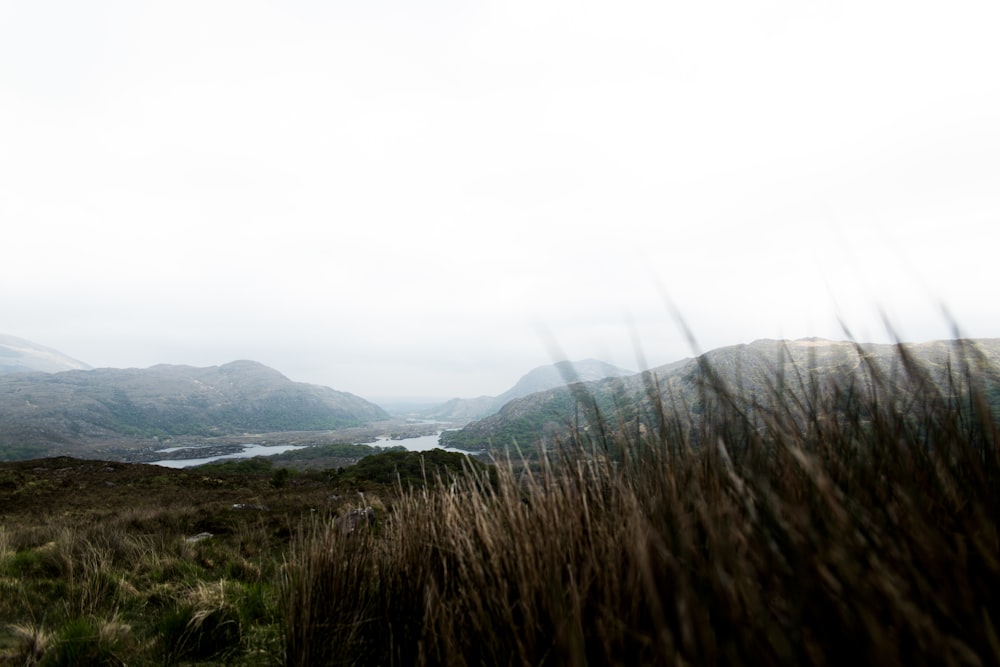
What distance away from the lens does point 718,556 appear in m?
1.23

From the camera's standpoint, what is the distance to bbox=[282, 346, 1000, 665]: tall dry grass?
3.70 ft

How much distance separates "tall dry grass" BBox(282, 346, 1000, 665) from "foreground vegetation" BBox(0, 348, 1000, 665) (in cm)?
1

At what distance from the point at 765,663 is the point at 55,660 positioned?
5119 mm

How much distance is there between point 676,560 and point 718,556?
422 mm

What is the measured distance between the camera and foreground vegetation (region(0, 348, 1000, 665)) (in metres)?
1.15

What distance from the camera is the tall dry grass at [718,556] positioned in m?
1.13

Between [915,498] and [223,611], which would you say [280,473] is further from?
[915,498]

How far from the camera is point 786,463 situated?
1652mm

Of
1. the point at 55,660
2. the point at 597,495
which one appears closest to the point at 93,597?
the point at 55,660

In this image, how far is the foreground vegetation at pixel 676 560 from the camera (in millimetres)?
1147

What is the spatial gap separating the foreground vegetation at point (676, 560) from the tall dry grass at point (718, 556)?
10 millimetres

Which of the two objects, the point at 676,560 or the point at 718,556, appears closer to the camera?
the point at 718,556

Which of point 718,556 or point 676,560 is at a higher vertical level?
point 718,556

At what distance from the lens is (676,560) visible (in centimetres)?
160
